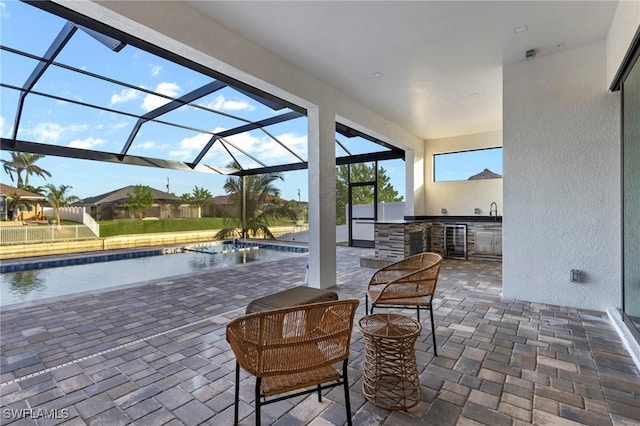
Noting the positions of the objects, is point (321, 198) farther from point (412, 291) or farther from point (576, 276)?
point (576, 276)

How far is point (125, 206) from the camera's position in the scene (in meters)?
11.0

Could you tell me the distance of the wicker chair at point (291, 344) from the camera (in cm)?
144

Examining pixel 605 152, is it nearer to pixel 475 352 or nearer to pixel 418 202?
pixel 475 352

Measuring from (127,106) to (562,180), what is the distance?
7910mm

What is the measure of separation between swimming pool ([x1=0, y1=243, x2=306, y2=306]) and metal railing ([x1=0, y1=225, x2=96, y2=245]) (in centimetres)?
207

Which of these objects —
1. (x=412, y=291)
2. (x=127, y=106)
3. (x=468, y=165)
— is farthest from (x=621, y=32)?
(x=127, y=106)

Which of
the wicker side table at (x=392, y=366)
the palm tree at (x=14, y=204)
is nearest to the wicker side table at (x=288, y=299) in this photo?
the wicker side table at (x=392, y=366)

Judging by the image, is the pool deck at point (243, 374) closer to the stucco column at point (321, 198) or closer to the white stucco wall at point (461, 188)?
the stucco column at point (321, 198)

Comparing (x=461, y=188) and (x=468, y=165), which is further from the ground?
(x=468, y=165)

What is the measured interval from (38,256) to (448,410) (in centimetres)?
1103

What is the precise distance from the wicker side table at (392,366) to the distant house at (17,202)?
11.5 meters

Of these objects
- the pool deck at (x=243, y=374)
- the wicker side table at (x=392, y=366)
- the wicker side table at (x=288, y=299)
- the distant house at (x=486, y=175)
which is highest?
the distant house at (x=486, y=175)

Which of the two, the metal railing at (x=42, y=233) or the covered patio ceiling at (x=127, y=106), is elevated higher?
the covered patio ceiling at (x=127, y=106)

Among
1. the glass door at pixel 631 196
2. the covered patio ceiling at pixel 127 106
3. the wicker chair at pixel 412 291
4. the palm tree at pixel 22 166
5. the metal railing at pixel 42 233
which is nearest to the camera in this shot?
the wicker chair at pixel 412 291
